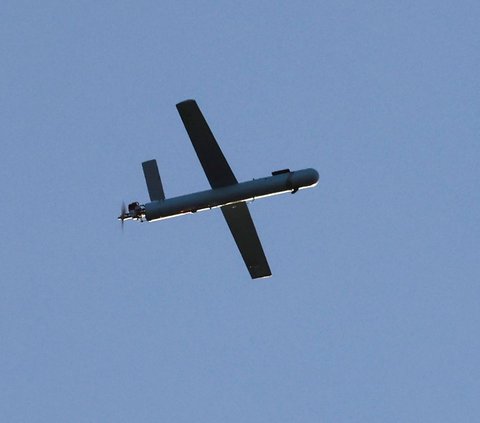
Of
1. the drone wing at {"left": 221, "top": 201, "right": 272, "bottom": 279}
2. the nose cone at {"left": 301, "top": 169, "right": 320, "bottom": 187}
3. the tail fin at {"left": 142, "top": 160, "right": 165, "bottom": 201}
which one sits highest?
the tail fin at {"left": 142, "top": 160, "right": 165, "bottom": 201}

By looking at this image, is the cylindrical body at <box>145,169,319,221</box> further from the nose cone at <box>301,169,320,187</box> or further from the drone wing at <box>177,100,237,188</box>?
the drone wing at <box>177,100,237,188</box>

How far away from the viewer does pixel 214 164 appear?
4366 centimetres

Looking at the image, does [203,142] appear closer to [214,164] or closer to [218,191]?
[214,164]

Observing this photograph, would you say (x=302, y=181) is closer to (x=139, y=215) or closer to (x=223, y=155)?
(x=223, y=155)

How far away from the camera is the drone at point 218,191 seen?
43312 millimetres

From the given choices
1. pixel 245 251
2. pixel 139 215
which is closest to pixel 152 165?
pixel 139 215

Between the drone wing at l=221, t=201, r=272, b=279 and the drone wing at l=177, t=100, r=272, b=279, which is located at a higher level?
the drone wing at l=177, t=100, r=272, b=279

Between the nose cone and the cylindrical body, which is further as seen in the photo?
the cylindrical body

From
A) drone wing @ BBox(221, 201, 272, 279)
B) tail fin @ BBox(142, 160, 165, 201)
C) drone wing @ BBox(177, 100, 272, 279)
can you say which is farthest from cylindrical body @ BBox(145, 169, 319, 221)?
drone wing @ BBox(221, 201, 272, 279)

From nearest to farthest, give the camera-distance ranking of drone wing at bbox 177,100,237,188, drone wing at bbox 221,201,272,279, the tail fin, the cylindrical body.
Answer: the cylindrical body < drone wing at bbox 177,100,237,188 < drone wing at bbox 221,201,272,279 < the tail fin

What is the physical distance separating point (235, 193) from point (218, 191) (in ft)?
2.60

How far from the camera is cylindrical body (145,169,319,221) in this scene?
1702 inches

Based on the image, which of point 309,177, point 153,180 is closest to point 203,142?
point 153,180

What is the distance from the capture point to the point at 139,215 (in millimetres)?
45469
